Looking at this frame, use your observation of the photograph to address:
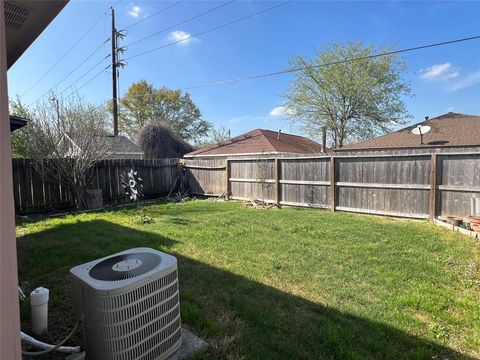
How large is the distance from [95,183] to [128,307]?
9207mm

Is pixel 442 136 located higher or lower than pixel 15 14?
higher

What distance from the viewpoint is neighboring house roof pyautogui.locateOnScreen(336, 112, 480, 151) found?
1156cm

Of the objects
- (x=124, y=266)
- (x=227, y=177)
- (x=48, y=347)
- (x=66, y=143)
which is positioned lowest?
(x=48, y=347)

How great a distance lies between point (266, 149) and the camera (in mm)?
15516

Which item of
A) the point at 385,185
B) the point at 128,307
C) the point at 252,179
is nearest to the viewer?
the point at 128,307

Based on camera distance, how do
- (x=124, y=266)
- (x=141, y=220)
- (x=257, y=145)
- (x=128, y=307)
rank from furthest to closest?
(x=257, y=145)
(x=141, y=220)
(x=124, y=266)
(x=128, y=307)

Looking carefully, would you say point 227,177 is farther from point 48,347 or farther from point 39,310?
point 48,347

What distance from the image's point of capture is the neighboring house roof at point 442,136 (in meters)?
11.6

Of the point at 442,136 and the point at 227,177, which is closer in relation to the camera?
the point at 227,177

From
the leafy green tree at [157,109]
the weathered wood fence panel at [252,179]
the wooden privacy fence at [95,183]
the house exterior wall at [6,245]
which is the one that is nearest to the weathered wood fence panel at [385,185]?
the weathered wood fence panel at [252,179]

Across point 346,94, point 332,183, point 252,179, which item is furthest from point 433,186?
point 346,94

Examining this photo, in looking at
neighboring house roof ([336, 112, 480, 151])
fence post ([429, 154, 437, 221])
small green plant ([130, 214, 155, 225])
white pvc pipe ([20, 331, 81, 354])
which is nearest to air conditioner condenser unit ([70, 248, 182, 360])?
white pvc pipe ([20, 331, 81, 354])

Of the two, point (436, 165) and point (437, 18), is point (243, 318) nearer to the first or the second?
point (436, 165)

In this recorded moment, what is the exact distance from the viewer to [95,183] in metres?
9.90
